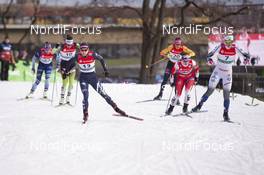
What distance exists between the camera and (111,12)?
30.2 meters

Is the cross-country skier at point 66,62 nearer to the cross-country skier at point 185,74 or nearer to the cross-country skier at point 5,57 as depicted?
the cross-country skier at point 185,74

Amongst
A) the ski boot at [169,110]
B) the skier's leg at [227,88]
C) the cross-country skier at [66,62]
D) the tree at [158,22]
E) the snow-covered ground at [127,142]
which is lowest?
the snow-covered ground at [127,142]

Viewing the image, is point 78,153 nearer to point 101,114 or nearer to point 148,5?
point 101,114

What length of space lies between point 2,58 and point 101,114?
43.3 ft

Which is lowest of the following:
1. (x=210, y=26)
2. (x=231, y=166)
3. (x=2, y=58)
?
(x=231, y=166)

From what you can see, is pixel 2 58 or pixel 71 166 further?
pixel 2 58

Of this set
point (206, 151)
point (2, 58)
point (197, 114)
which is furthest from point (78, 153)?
point (2, 58)

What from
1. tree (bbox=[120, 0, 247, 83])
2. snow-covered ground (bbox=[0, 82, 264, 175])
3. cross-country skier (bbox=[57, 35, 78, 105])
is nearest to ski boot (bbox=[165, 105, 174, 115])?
snow-covered ground (bbox=[0, 82, 264, 175])

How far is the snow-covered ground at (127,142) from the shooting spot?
7961 millimetres

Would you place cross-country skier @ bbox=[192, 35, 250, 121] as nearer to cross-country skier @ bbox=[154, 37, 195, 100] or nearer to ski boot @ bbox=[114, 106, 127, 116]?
cross-country skier @ bbox=[154, 37, 195, 100]

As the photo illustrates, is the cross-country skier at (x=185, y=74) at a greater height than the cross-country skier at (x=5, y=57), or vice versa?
the cross-country skier at (x=5, y=57)

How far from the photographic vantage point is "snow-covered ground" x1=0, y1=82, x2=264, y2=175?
313 inches

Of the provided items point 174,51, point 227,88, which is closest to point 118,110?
point 227,88

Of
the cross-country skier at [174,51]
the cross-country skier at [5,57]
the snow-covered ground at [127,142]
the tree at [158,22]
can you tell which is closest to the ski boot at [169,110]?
the snow-covered ground at [127,142]
